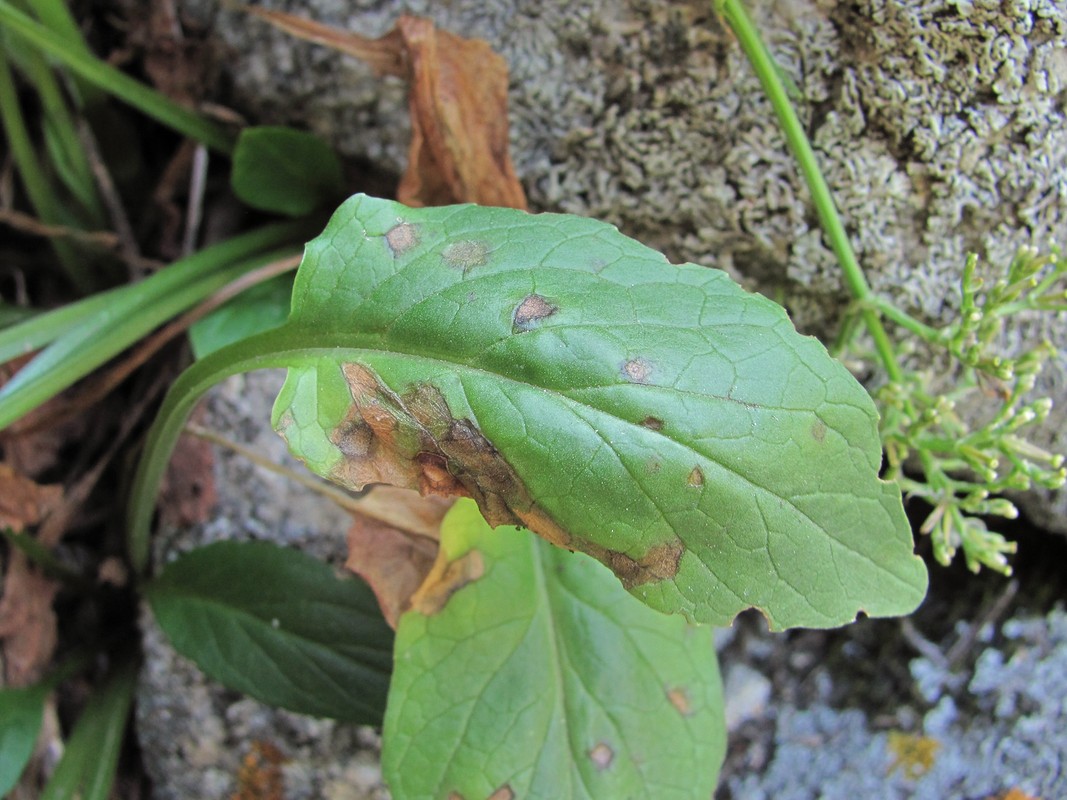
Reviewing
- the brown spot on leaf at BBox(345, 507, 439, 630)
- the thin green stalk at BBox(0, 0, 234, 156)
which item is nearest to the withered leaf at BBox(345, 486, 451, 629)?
the brown spot on leaf at BBox(345, 507, 439, 630)

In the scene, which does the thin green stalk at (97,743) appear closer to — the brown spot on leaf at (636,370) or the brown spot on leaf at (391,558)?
the brown spot on leaf at (391,558)

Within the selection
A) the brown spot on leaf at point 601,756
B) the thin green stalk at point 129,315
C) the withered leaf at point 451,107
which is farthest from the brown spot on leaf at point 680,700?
the thin green stalk at point 129,315

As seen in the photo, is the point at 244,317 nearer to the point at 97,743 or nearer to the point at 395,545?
the point at 395,545

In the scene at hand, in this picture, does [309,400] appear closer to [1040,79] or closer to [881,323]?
[881,323]

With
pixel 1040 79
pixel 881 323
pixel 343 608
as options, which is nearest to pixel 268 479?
pixel 343 608

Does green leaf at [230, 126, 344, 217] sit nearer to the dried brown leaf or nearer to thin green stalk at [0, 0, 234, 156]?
thin green stalk at [0, 0, 234, 156]

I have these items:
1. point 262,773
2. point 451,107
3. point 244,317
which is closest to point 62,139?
point 244,317
